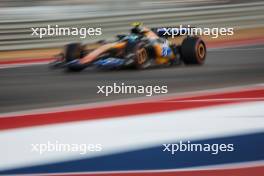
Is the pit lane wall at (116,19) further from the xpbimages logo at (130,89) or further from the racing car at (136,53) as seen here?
the xpbimages logo at (130,89)

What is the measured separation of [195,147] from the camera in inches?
85.0

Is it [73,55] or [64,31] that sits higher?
[64,31]

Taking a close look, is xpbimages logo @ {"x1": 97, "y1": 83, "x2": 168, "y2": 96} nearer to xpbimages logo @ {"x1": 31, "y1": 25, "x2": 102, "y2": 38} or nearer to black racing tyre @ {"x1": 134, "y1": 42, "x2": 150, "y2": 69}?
black racing tyre @ {"x1": 134, "y1": 42, "x2": 150, "y2": 69}

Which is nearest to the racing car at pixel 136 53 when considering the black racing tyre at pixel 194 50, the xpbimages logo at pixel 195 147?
the black racing tyre at pixel 194 50

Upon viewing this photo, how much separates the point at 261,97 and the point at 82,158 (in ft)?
2.77

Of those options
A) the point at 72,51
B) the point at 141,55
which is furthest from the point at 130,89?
the point at 72,51

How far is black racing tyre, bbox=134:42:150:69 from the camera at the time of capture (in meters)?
2.19

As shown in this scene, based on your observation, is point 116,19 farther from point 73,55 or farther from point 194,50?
point 194,50

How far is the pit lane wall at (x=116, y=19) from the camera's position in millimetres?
2070

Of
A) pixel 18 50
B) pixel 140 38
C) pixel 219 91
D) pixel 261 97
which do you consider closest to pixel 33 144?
pixel 18 50

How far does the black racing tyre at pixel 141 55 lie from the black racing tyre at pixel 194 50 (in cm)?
17

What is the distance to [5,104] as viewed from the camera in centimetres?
208

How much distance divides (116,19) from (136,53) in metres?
0.19

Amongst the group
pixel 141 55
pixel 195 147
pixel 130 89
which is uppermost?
pixel 141 55
